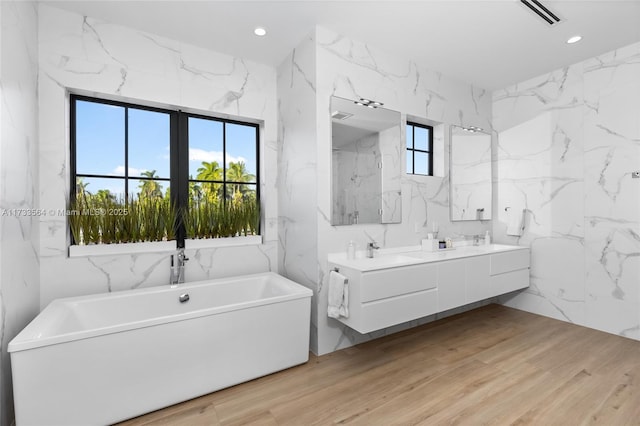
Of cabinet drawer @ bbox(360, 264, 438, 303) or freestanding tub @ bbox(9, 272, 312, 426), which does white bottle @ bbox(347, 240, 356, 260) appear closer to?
cabinet drawer @ bbox(360, 264, 438, 303)

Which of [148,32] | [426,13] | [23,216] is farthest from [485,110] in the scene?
[23,216]

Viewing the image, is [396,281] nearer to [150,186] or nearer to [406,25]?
[406,25]

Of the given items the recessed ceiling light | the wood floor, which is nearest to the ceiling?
the recessed ceiling light

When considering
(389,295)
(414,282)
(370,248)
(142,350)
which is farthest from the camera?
(370,248)

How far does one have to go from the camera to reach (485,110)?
3707 millimetres

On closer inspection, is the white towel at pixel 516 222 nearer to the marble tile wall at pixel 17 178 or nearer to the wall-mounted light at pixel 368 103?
the wall-mounted light at pixel 368 103

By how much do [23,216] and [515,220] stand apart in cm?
445

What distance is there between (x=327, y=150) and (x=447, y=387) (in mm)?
1927

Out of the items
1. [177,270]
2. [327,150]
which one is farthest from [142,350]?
[327,150]

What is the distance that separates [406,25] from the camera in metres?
2.42

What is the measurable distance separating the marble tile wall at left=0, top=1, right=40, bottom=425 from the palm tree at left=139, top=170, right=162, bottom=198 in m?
0.69

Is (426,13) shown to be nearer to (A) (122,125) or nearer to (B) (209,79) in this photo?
(B) (209,79)

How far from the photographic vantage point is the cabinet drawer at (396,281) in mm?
2123

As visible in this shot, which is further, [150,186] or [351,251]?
[150,186]
